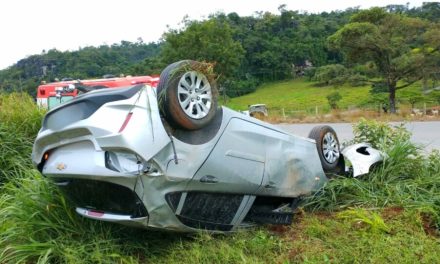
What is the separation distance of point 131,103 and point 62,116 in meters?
0.58

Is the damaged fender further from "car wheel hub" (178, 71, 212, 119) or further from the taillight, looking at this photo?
the taillight

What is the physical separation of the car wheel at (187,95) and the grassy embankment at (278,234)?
0.90m

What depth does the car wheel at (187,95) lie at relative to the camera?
10.6 feet

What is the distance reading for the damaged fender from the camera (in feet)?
15.5

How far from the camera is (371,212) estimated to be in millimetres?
3924

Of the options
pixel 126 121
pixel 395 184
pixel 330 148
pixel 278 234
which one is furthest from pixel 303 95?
pixel 126 121

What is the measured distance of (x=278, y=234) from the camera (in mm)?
3865

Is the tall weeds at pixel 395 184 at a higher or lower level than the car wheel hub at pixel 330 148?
lower

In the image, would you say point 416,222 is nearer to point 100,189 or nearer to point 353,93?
point 100,189

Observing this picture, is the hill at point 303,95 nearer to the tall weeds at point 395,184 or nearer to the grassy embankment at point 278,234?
the tall weeds at point 395,184

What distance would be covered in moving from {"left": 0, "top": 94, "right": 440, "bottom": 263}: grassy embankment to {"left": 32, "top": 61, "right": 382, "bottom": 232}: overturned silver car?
251 millimetres

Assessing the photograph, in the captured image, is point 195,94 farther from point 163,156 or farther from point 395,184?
point 395,184

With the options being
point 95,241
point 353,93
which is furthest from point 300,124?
point 353,93

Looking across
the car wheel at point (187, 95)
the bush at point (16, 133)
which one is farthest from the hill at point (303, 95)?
the car wheel at point (187, 95)
